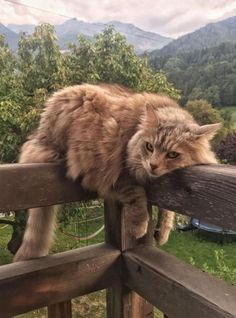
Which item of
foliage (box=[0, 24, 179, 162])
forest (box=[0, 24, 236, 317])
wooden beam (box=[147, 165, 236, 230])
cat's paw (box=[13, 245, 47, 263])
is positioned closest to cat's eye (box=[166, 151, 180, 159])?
wooden beam (box=[147, 165, 236, 230])

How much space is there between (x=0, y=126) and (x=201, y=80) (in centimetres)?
1390

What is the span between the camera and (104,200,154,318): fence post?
145 cm

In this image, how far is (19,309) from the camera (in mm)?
1286

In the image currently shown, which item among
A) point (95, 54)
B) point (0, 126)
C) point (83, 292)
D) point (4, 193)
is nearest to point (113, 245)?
point (83, 292)

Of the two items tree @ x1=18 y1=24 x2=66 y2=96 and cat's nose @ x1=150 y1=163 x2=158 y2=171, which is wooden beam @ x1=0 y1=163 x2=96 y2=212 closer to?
cat's nose @ x1=150 y1=163 x2=158 y2=171

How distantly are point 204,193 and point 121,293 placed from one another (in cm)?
56

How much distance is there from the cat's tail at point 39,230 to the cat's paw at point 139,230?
1.13ft

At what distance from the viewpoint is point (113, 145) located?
174 centimetres

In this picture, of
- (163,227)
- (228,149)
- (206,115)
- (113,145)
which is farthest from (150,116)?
(228,149)

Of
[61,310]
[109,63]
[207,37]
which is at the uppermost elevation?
[207,37]

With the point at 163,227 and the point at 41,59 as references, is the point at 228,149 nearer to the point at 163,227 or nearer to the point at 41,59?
the point at 41,59

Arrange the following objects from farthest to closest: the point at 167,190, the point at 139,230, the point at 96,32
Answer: the point at 96,32
the point at 139,230
the point at 167,190

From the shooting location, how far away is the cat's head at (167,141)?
1.74m

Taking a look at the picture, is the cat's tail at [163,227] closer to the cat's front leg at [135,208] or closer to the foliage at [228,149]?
the cat's front leg at [135,208]
